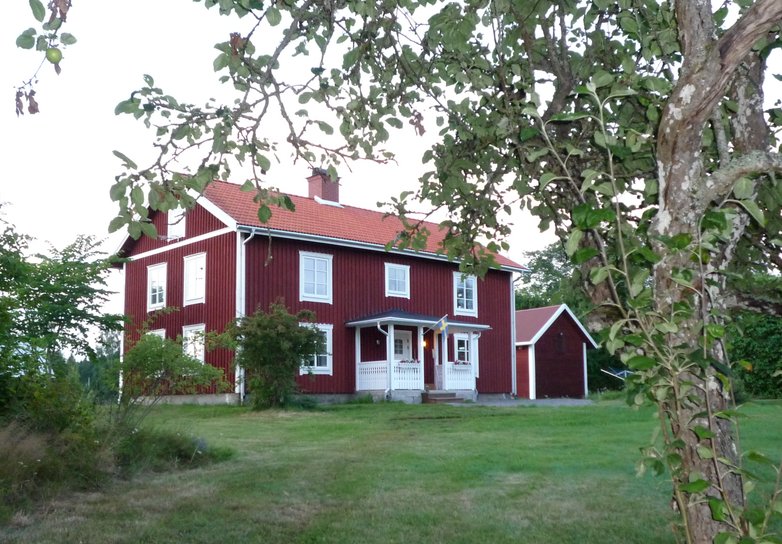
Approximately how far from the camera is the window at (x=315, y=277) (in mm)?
23172

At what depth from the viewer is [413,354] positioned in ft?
84.7

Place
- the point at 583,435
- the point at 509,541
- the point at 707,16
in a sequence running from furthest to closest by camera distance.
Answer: the point at 583,435 → the point at 509,541 → the point at 707,16

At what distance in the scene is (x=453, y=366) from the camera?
2547cm

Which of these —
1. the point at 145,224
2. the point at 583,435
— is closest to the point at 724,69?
the point at 145,224

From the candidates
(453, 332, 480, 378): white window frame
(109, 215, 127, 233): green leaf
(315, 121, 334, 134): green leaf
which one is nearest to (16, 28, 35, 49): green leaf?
(109, 215, 127, 233): green leaf

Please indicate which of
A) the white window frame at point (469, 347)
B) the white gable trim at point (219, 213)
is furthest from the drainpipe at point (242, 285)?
the white window frame at point (469, 347)

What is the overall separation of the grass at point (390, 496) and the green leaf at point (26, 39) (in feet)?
9.91

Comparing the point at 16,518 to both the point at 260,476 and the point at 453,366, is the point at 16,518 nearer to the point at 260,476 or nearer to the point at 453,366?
the point at 260,476

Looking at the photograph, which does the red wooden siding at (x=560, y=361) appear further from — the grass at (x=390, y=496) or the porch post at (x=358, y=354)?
the grass at (x=390, y=496)

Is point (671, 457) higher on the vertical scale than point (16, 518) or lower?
higher

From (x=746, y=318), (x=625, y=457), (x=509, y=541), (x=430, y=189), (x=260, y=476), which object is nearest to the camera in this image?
(x=746, y=318)

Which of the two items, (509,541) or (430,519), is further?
(430,519)

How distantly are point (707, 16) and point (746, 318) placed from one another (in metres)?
2.76

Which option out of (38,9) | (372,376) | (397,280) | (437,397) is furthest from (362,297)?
(38,9)
